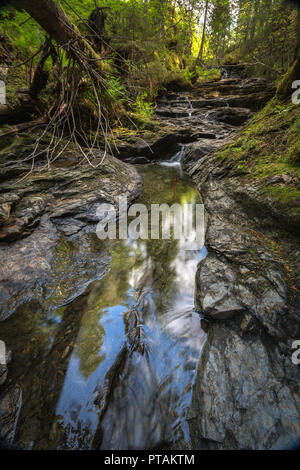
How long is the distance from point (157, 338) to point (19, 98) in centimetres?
502

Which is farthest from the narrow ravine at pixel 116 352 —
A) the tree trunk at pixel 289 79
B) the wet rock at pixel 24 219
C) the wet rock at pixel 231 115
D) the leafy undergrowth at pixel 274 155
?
the wet rock at pixel 231 115

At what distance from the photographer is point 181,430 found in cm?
138

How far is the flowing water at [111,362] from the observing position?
1.33m

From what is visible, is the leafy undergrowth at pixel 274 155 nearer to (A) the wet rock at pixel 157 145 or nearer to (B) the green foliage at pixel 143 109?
(A) the wet rock at pixel 157 145

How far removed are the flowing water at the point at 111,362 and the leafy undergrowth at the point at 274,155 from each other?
1.60 m

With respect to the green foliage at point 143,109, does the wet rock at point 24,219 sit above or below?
below

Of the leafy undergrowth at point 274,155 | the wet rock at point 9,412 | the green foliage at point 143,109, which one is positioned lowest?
the wet rock at point 9,412

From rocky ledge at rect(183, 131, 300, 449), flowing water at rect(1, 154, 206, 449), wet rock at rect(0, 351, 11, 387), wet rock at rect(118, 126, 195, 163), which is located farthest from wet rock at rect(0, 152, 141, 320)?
wet rock at rect(118, 126, 195, 163)

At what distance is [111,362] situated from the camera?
5.48ft

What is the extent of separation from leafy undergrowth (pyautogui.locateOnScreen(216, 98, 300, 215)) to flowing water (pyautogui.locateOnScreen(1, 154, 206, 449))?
63.1 inches

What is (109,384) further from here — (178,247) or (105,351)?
(178,247)

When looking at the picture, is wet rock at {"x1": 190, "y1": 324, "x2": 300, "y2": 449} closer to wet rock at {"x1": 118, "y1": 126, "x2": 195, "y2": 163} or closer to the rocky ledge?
the rocky ledge

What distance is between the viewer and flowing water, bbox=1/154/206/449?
1327 mm

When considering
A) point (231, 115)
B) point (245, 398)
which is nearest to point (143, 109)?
point (231, 115)
